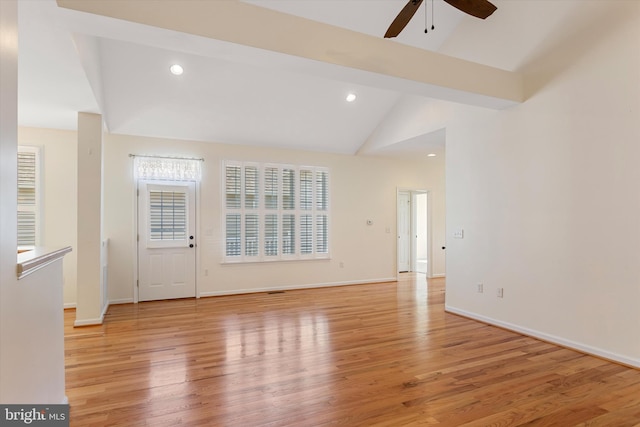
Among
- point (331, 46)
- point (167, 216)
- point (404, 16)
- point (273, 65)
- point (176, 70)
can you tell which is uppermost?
point (176, 70)

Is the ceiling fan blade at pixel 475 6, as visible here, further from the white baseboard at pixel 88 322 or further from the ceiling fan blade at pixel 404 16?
the white baseboard at pixel 88 322

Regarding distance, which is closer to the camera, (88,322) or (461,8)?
(461,8)

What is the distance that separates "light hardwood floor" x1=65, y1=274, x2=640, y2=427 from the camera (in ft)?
7.37

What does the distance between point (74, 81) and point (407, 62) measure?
10.5 ft

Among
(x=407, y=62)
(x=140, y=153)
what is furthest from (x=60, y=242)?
(x=407, y=62)

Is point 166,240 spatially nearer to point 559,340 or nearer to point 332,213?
point 332,213

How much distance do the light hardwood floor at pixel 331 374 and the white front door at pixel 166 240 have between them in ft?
3.15

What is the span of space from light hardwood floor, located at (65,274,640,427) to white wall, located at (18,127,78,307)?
0.88 metres

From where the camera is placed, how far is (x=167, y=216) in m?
5.64

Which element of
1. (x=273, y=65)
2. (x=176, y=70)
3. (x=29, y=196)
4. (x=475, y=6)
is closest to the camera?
(x=475, y=6)

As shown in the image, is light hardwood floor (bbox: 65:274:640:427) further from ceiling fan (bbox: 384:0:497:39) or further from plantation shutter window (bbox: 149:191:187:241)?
ceiling fan (bbox: 384:0:497:39)

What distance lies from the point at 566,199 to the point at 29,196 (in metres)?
6.86

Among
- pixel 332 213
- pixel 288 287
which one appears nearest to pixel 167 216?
pixel 288 287

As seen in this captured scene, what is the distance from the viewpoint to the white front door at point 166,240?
5.50 meters
